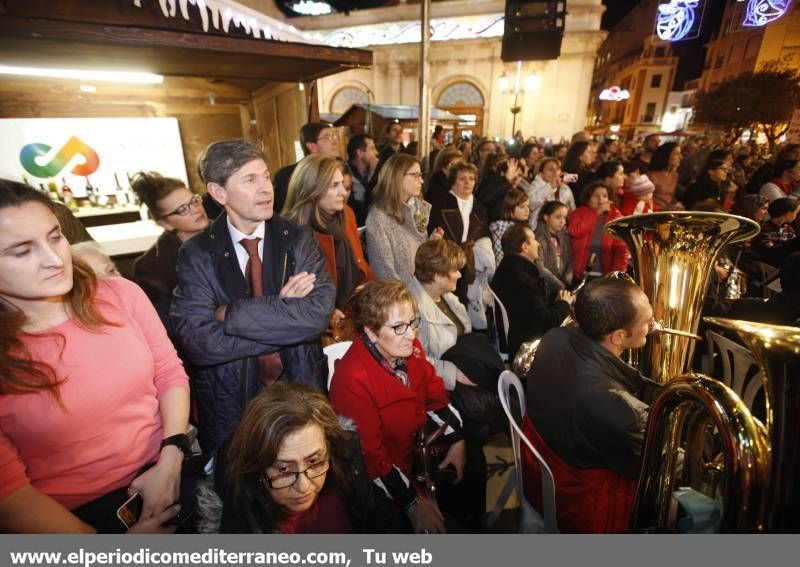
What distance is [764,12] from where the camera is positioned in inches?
285

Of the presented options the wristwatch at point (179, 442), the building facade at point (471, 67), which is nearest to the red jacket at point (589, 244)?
the wristwatch at point (179, 442)

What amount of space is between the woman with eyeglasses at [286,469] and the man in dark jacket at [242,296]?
47 cm

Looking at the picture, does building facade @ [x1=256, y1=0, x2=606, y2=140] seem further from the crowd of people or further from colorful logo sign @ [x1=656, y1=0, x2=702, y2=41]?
the crowd of people

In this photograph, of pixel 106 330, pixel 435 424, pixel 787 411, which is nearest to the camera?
pixel 787 411

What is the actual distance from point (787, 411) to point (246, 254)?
227 cm

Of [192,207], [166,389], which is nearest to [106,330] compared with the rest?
[166,389]

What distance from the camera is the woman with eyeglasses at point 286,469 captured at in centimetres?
132

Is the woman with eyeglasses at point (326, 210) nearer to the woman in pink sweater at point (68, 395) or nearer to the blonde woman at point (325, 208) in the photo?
the blonde woman at point (325, 208)

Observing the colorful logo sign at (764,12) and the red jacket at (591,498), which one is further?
the colorful logo sign at (764,12)

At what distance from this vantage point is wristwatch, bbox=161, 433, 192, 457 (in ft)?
4.89

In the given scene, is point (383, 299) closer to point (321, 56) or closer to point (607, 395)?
point (607, 395)

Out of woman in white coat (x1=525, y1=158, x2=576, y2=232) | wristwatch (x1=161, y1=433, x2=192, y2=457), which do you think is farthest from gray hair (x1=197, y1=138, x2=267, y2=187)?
woman in white coat (x1=525, y1=158, x2=576, y2=232)

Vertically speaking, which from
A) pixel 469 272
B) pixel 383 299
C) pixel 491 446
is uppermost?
pixel 383 299

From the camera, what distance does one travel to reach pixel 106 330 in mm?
1366
